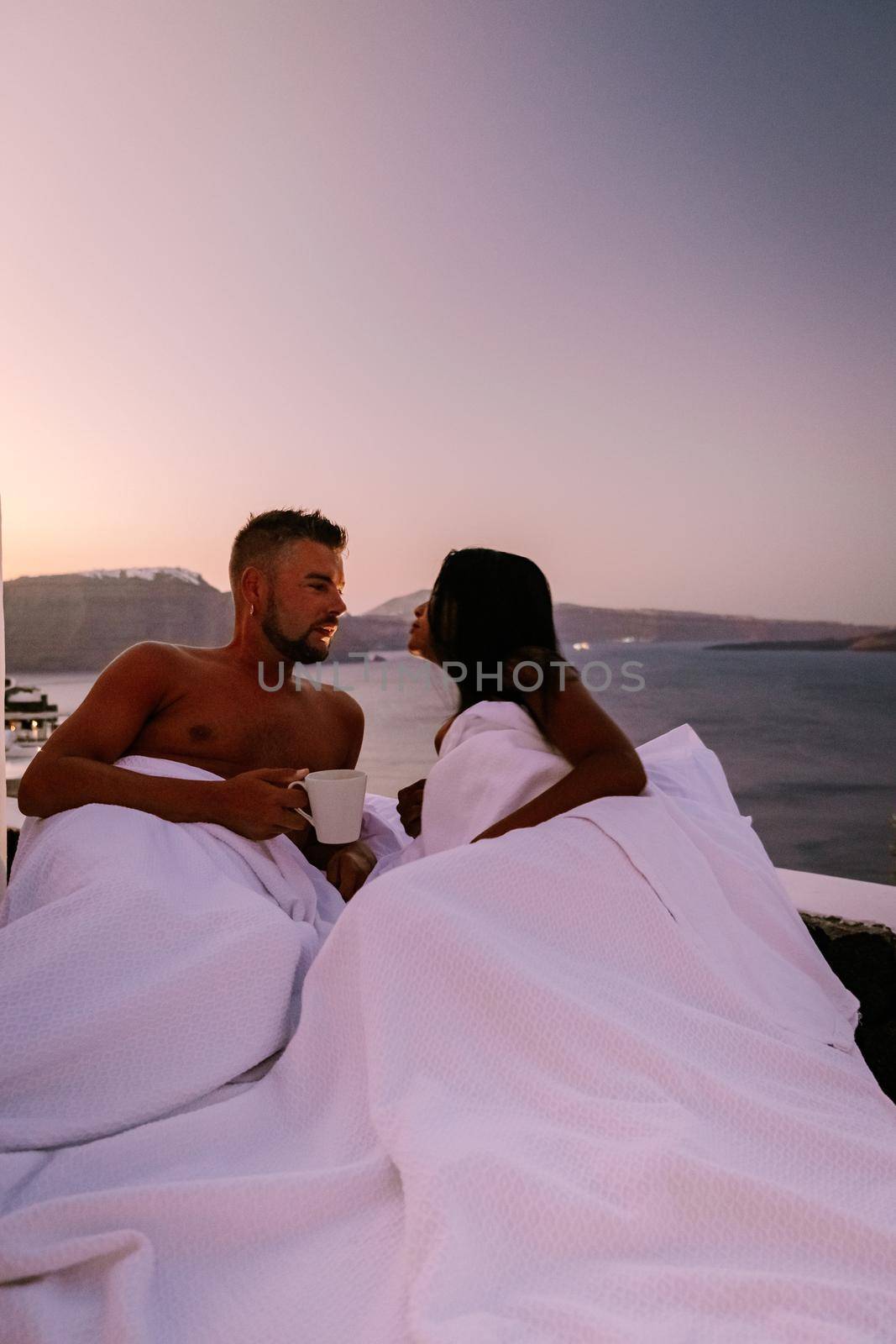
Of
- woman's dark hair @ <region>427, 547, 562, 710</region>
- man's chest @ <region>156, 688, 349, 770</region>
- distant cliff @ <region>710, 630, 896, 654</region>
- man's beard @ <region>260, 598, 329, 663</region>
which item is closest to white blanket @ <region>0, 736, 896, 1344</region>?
woman's dark hair @ <region>427, 547, 562, 710</region>

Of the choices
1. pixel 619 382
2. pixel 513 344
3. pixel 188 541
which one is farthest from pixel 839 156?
pixel 188 541

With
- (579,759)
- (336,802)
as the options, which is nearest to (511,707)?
(579,759)

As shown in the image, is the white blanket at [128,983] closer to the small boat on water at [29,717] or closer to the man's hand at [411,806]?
the man's hand at [411,806]

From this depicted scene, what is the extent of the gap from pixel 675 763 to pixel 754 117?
3.13m

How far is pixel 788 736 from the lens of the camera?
501 centimetres

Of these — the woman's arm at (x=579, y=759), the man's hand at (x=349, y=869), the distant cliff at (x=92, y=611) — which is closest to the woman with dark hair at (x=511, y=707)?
the woman's arm at (x=579, y=759)

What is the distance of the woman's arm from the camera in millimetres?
1224

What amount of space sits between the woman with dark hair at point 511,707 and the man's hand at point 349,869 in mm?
131

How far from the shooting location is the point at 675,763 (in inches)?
57.9

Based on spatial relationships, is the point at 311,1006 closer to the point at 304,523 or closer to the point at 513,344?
the point at 304,523

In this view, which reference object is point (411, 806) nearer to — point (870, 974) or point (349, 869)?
point (349, 869)

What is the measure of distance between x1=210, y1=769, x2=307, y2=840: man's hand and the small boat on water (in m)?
2.60

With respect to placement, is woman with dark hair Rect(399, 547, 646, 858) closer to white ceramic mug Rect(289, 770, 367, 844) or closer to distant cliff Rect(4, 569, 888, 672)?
white ceramic mug Rect(289, 770, 367, 844)

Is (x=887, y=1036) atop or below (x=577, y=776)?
below
